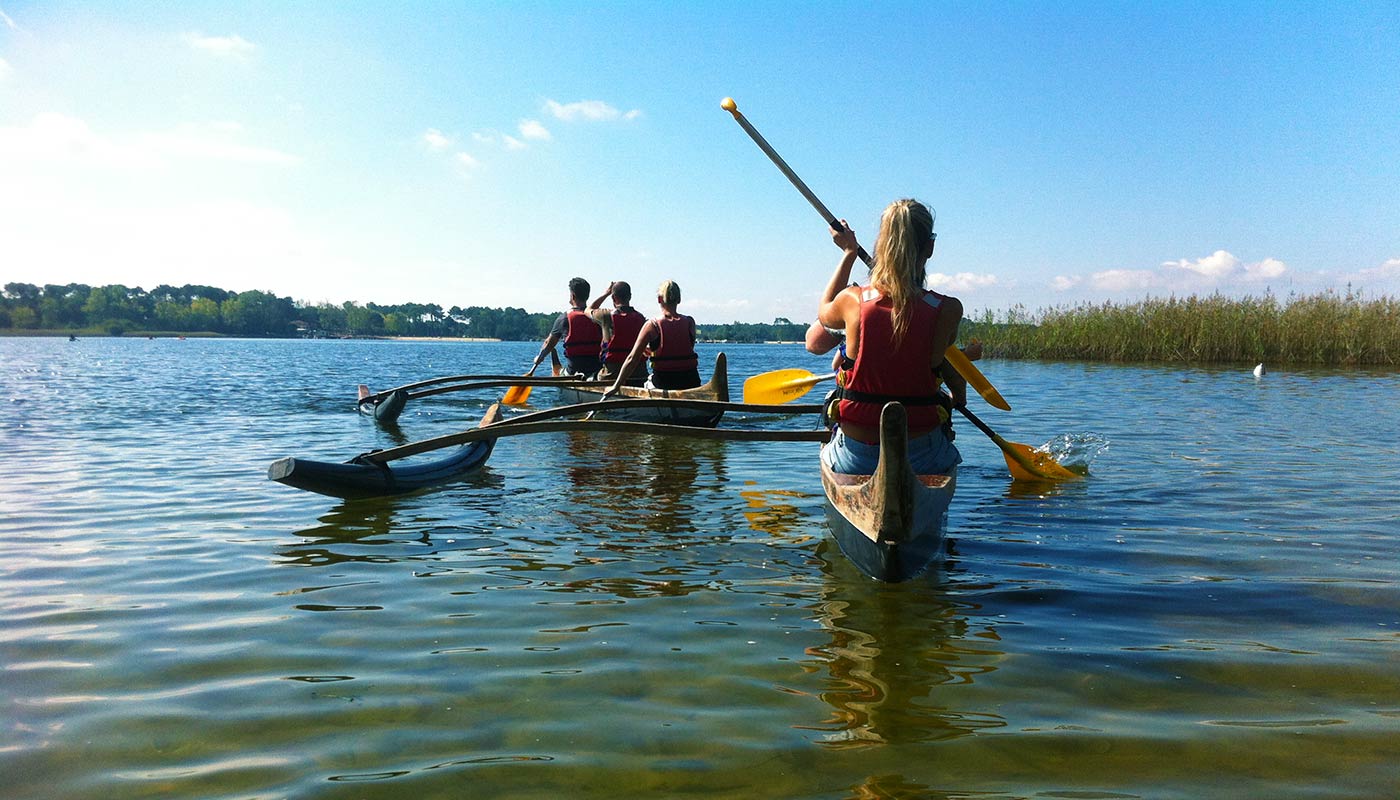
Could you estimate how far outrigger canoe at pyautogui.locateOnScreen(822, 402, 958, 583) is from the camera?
3742 mm

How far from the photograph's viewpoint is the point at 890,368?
4426mm

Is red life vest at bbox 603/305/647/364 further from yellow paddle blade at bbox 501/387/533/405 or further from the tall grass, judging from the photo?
the tall grass

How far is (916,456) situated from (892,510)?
83 centimetres

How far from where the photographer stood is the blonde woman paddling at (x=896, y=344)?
421 centimetres

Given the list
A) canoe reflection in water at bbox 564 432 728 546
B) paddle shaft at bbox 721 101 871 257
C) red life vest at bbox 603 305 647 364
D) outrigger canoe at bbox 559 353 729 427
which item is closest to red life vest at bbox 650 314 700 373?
outrigger canoe at bbox 559 353 729 427

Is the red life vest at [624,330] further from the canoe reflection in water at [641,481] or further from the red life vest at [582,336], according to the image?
the red life vest at [582,336]

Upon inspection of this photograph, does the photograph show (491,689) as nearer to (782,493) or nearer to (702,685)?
(702,685)

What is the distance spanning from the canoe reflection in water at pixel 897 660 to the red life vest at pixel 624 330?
7384 mm

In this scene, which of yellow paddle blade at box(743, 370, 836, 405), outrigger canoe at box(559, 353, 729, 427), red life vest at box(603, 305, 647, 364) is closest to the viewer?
yellow paddle blade at box(743, 370, 836, 405)

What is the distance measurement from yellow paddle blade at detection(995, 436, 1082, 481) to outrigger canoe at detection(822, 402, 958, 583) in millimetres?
3293

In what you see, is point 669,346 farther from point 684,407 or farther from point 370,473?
point 370,473

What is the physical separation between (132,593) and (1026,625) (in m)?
4.62

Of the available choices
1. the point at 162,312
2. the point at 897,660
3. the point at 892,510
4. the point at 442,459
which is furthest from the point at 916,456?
the point at 162,312

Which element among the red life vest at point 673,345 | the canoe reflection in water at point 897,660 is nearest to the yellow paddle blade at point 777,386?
the red life vest at point 673,345
